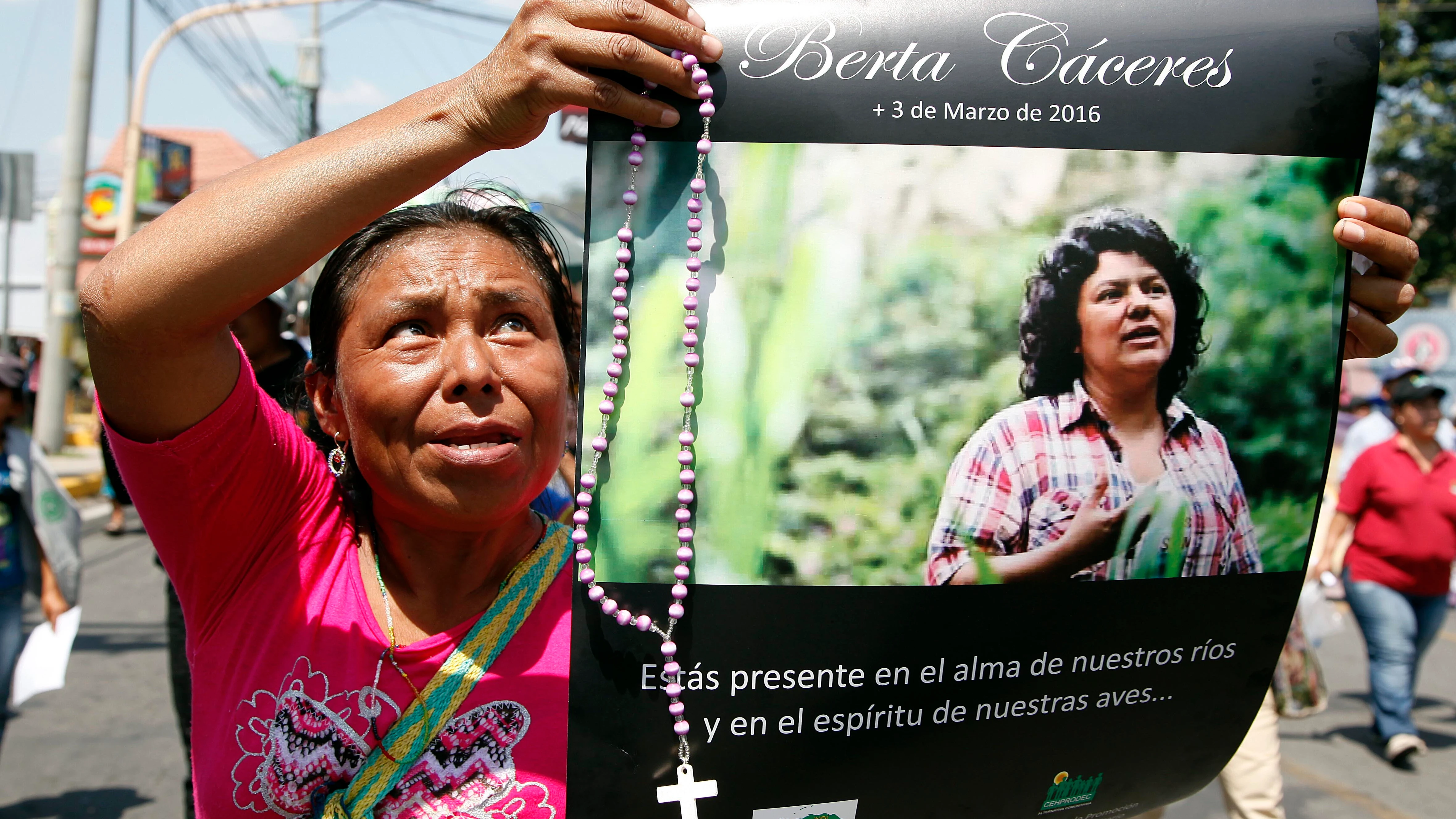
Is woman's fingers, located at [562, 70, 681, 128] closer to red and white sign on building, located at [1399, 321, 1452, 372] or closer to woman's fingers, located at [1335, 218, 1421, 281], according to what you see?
woman's fingers, located at [1335, 218, 1421, 281]

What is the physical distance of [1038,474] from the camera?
119 centimetres

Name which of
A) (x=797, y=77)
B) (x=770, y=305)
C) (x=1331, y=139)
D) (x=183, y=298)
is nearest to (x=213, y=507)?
(x=183, y=298)

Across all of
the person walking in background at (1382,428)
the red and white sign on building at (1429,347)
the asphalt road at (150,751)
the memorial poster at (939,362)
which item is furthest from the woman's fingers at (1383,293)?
the red and white sign on building at (1429,347)

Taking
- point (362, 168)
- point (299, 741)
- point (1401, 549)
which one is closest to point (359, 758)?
point (299, 741)

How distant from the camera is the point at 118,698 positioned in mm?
5152

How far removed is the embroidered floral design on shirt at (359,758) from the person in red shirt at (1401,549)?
16.6 ft

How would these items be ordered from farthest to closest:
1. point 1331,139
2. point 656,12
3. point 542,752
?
point 542,752 → point 1331,139 → point 656,12

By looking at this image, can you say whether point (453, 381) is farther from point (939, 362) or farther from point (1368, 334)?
point (1368, 334)

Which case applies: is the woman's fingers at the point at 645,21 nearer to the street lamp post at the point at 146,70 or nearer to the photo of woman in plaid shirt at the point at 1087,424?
the photo of woman in plaid shirt at the point at 1087,424

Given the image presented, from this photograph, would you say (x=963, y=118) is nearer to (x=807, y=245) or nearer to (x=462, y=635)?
(x=807, y=245)

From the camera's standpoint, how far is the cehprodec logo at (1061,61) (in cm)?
116

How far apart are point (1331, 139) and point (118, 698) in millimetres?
5606

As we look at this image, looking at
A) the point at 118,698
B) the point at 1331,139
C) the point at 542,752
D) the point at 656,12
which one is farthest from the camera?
the point at 118,698

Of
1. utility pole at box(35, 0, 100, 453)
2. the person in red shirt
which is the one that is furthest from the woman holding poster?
utility pole at box(35, 0, 100, 453)
